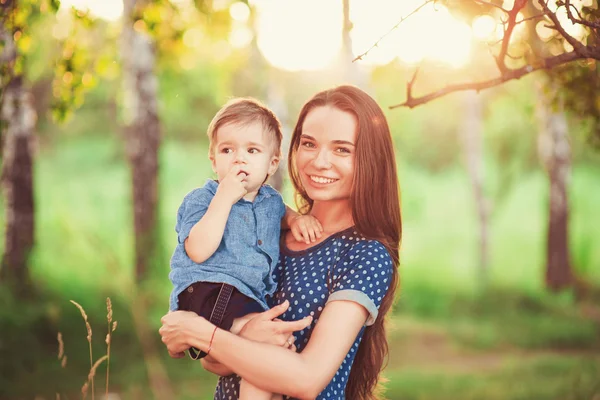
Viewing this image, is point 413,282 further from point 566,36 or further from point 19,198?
point 566,36

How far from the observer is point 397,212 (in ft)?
8.35

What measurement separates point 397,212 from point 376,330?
432mm

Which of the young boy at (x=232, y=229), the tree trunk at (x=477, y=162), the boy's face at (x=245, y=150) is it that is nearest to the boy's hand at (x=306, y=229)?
the young boy at (x=232, y=229)

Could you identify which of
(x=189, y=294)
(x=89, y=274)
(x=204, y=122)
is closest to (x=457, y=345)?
(x=89, y=274)

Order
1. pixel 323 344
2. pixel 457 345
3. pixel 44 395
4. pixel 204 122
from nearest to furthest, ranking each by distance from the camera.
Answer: pixel 323 344
pixel 44 395
pixel 457 345
pixel 204 122

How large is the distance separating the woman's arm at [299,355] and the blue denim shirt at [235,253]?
0.22 metres

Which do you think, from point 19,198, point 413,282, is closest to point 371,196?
point 19,198

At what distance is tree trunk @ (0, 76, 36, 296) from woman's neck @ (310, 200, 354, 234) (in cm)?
610

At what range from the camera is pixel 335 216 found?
2.58 meters

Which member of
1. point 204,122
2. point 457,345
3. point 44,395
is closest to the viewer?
point 44,395

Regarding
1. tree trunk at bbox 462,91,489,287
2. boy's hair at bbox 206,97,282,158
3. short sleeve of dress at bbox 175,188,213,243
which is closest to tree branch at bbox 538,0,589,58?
boy's hair at bbox 206,97,282,158

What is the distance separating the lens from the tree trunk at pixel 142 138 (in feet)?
27.9

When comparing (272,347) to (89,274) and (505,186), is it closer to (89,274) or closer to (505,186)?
(89,274)

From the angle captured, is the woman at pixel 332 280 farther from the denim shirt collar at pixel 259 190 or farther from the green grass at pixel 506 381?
the green grass at pixel 506 381
